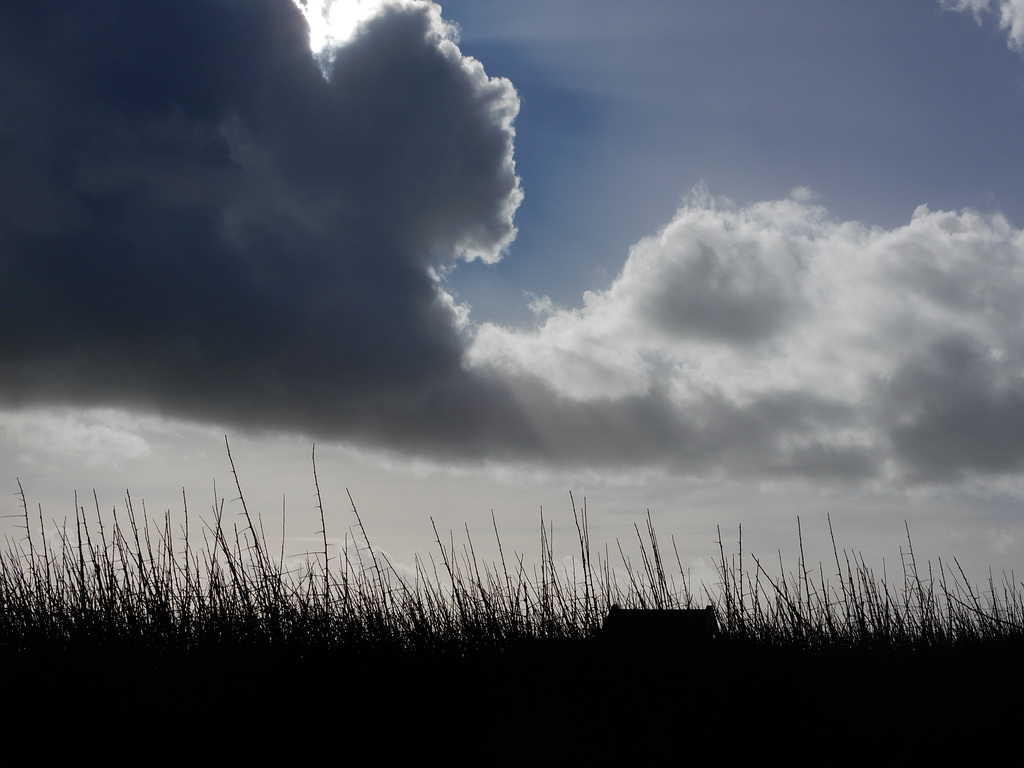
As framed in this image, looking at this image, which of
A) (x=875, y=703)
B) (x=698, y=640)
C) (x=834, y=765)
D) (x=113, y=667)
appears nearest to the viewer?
(x=834, y=765)

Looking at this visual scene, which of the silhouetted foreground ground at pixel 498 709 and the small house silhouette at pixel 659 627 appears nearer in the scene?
the silhouetted foreground ground at pixel 498 709

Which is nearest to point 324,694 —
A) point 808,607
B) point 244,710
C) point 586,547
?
point 244,710

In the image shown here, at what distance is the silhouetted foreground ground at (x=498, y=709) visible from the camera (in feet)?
11.1

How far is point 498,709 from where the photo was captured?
151 inches

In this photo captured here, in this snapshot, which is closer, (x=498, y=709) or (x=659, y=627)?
(x=498, y=709)

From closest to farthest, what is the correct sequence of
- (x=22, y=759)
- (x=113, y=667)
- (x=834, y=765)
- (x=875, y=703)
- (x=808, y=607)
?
1. (x=834, y=765)
2. (x=22, y=759)
3. (x=875, y=703)
4. (x=113, y=667)
5. (x=808, y=607)

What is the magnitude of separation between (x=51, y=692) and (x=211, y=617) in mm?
1128

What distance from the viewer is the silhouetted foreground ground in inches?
134

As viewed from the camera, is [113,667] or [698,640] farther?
[698,640]

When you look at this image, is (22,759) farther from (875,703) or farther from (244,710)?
(875,703)

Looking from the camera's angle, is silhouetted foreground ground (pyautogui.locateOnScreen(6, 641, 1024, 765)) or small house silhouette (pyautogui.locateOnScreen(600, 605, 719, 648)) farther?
small house silhouette (pyautogui.locateOnScreen(600, 605, 719, 648))

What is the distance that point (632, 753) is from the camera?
3361mm

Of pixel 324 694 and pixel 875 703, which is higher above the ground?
pixel 324 694

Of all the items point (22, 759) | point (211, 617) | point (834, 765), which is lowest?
point (834, 765)
